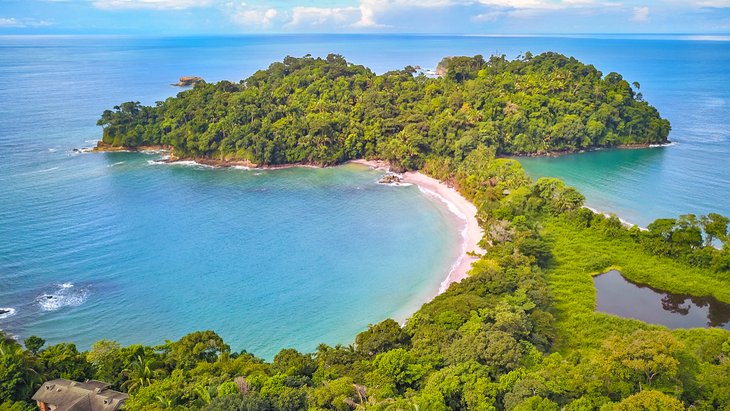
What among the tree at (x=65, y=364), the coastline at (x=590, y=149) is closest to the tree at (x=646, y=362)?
the tree at (x=65, y=364)

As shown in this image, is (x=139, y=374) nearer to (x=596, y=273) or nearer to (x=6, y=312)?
(x=6, y=312)

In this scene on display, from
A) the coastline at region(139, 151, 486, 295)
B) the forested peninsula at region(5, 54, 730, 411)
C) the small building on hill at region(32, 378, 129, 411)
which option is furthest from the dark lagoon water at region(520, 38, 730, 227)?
the small building on hill at region(32, 378, 129, 411)

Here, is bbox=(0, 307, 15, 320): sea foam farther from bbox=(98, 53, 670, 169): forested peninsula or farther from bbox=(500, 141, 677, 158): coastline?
bbox=(500, 141, 677, 158): coastline

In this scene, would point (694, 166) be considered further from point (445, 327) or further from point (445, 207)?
point (445, 327)

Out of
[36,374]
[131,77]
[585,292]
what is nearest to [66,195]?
[36,374]

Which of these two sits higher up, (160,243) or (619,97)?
(619,97)

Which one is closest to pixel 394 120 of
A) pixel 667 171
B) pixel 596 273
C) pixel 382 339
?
pixel 667 171
